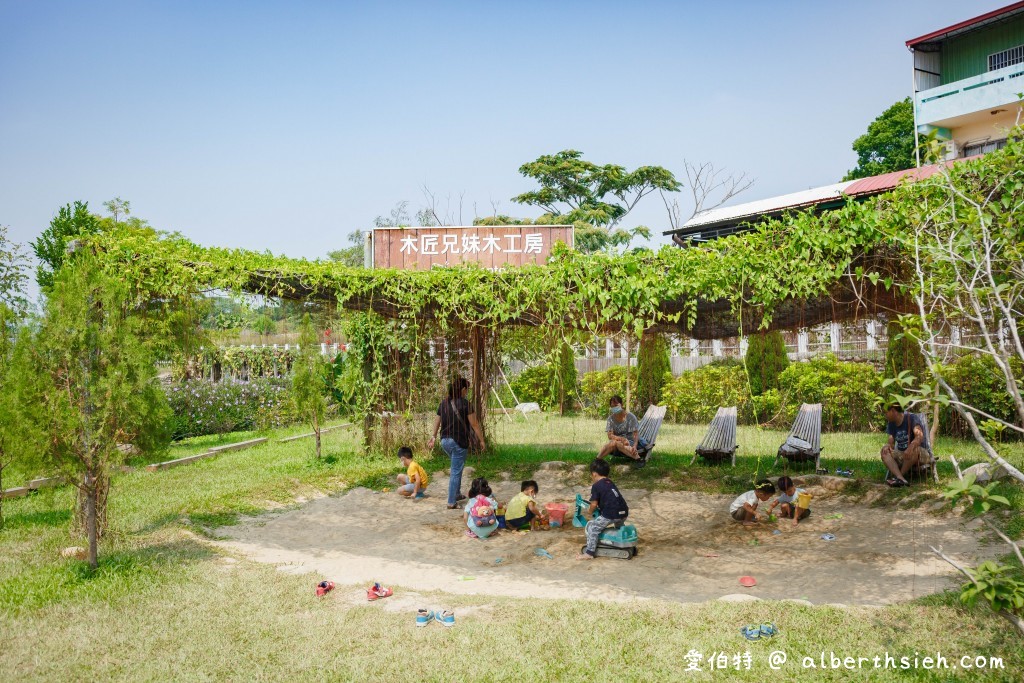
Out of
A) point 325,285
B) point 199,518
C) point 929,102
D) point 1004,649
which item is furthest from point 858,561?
point 929,102

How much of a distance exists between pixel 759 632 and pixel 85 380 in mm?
5452

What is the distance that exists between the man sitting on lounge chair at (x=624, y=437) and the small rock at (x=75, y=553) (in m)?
6.29

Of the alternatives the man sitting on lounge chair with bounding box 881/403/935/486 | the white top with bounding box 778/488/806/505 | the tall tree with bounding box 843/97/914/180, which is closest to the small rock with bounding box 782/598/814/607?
the white top with bounding box 778/488/806/505

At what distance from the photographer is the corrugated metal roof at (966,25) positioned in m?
17.1

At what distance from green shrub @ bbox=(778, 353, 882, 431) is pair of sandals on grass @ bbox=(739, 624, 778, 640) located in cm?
917

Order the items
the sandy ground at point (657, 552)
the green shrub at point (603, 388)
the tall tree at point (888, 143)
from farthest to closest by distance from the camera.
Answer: the tall tree at point (888, 143) → the green shrub at point (603, 388) → the sandy ground at point (657, 552)

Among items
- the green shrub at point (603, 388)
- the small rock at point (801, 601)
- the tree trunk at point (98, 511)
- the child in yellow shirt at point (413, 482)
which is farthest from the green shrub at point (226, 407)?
the small rock at point (801, 601)

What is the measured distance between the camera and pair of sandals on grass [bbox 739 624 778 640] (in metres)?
3.98

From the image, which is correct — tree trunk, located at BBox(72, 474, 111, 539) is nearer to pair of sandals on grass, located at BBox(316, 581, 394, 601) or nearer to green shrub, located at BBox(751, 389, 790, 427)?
pair of sandals on grass, located at BBox(316, 581, 394, 601)

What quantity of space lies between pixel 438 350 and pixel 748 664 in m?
7.81

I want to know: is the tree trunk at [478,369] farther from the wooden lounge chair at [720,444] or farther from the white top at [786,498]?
the white top at [786,498]

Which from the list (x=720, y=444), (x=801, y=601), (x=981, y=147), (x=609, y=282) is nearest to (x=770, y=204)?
(x=981, y=147)

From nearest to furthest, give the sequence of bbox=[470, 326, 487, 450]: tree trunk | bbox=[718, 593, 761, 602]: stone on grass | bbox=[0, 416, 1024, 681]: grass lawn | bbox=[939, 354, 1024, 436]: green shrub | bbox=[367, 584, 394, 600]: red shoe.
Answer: bbox=[0, 416, 1024, 681]: grass lawn → bbox=[718, 593, 761, 602]: stone on grass → bbox=[367, 584, 394, 600]: red shoe → bbox=[939, 354, 1024, 436]: green shrub → bbox=[470, 326, 487, 450]: tree trunk

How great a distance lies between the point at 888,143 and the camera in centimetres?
2944
